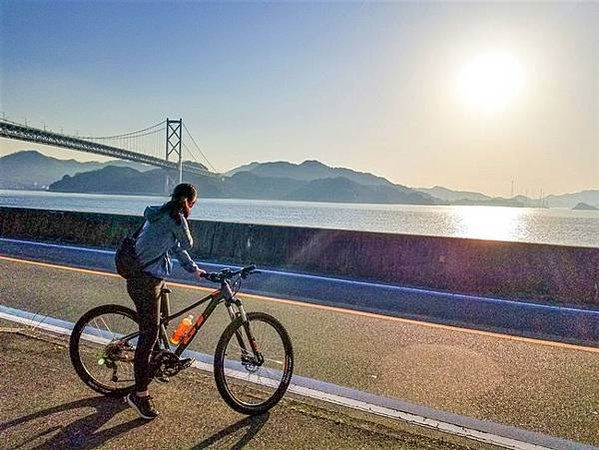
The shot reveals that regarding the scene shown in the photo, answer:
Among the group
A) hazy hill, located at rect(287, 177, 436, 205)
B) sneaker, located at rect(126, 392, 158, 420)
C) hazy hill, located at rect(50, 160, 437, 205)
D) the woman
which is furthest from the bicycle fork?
hazy hill, located at rect(287, 177, 436, 205)

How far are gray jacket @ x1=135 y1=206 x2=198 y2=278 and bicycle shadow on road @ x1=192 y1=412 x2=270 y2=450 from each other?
1107mm

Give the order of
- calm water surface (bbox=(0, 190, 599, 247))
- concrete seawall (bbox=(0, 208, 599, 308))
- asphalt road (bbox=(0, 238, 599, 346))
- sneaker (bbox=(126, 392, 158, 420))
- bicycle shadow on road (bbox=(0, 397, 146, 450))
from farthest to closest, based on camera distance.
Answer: calm water surface (bbox=(0, 190, 599, 247)), concrete seawall (bbox=(0, 208, 599, 308)), asphalt road (bbox=(0, 238, 599, 346)), sneaker (bbox=(126, 392, 158, 420)), bicycle shadow on road (bbox=(0, 397, 146, 450))

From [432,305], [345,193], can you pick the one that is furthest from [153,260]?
[345,193]

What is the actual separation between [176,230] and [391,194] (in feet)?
398

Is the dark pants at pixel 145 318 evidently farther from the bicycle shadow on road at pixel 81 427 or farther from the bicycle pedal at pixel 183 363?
the bicycle shadow on road at pixel 81 427

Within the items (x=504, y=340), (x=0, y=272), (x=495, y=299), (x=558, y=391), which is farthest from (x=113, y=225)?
(x=558, y=391)

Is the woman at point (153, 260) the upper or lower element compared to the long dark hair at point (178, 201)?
lower

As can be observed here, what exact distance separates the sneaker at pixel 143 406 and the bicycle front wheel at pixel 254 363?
47cm

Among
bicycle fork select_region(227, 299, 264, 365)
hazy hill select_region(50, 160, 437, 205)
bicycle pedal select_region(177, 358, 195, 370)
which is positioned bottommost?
bicycle pedal select_region(177, 358, 195, 370)

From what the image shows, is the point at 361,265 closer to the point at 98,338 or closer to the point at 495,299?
the point at 495,299

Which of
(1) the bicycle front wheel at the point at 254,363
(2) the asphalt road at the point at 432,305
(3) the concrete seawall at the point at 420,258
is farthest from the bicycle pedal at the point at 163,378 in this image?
(3) the concrete seawall at the point at 420,258

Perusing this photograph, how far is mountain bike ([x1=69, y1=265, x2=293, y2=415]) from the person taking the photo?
12.9 ft

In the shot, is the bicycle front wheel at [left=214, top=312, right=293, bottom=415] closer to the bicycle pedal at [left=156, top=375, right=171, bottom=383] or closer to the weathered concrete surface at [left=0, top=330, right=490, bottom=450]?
the weathered concrete surface at [left=0, top=330, right=490, bottom=450]

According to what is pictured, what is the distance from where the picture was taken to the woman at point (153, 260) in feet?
12.5
